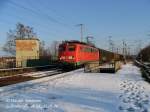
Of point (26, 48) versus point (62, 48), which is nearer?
point (62, 48)

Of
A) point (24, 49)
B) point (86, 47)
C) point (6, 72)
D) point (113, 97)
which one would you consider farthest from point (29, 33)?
point (113, 97)

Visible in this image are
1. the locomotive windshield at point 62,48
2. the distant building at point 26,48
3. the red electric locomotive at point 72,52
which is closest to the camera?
the red electric locomotive at point 72,52

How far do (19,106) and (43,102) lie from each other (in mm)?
1109

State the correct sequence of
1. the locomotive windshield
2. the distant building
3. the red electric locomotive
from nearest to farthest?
1. the red electric locomotive
2. the locomotive windshield
3. the distant building

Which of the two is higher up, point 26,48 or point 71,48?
point 26,48

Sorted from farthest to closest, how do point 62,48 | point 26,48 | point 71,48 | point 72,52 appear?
point 26,48 → point 62,48 → point 71,48 → point 72,52

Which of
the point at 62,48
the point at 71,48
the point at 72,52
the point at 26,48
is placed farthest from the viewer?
the point at 26,48

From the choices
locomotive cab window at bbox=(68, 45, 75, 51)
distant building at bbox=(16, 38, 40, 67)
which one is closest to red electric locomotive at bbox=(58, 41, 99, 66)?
locomotive cab window at bbox=(68, 45, 75, 51)

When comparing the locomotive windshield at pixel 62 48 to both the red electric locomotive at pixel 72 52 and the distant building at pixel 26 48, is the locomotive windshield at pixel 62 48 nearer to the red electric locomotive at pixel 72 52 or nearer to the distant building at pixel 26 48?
the red electric locomotive at pixel 72 52

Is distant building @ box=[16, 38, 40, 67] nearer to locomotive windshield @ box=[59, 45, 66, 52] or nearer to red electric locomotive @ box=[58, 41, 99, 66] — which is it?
locomotive windshield @ box=[59, 45, 66, 52]

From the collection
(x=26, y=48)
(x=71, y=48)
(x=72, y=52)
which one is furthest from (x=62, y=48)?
(x=26, y=48)

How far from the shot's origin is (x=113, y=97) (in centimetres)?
1192

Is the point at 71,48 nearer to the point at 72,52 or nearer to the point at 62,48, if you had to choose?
the point at 72,52

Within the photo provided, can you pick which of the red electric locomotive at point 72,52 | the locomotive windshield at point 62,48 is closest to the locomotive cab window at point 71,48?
the red electric locomotive at point 72,52
